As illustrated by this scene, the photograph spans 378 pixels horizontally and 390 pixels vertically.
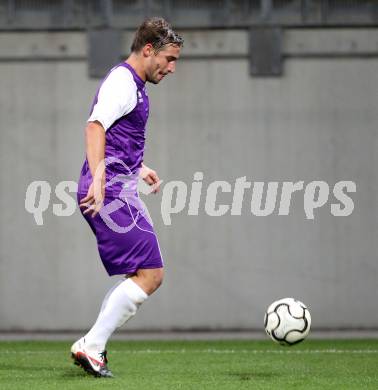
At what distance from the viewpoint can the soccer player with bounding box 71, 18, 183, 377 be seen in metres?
5.61

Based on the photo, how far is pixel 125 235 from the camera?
562 centimetres

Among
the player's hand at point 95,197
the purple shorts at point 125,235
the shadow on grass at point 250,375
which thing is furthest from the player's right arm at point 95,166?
the shadow on grass at point 250,375

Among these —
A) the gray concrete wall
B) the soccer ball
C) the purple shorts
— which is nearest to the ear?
the purple shorts

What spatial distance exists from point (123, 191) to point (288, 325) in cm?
124

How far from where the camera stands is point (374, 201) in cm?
1134

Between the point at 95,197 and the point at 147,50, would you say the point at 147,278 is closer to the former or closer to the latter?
the point at 95,197

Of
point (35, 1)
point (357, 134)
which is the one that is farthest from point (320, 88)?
point (35, 1)

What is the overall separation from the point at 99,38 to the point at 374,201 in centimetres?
330

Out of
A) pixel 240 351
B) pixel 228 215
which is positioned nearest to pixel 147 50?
pixel 240 351

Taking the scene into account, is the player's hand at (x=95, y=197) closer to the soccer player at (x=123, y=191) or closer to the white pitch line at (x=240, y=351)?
the soccer player at (x=123, y=191)

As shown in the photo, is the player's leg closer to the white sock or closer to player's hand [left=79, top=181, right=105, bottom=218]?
the white sock

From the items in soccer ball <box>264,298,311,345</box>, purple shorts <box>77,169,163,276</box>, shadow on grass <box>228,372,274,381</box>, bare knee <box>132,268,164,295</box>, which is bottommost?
shadow on grass <box>228,372,274,381</box>

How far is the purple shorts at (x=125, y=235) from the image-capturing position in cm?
561

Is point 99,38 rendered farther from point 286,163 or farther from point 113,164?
point 113,164
